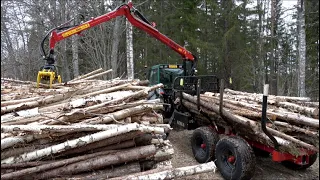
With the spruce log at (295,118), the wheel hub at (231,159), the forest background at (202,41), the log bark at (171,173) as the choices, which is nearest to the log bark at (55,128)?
the log bark at (171,173)

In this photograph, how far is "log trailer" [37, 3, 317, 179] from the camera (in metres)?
5.57

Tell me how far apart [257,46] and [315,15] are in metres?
5.41

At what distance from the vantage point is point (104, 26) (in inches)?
643

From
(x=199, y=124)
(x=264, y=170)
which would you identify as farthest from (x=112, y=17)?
(x=264, y=170)

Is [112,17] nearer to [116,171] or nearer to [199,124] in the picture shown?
[199,124]

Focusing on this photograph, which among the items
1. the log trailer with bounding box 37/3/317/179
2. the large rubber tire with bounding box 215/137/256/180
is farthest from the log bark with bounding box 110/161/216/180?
the large rubber tire with bounding box 215/137/256/180

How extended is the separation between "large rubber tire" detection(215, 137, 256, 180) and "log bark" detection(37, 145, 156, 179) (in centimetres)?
306

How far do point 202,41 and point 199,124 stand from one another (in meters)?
13.5

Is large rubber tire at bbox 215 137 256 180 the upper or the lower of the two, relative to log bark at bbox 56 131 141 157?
lower

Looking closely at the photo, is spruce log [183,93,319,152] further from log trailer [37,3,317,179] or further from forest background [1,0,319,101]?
forest background [1,0,319,101]

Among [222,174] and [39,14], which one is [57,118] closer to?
[222,174]

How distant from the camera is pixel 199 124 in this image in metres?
8.30

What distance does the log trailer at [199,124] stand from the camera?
557 cm

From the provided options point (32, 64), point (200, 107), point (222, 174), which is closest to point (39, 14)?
point (32, 64)
